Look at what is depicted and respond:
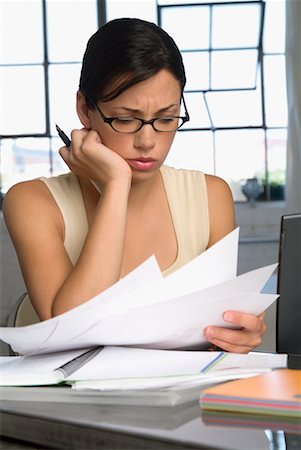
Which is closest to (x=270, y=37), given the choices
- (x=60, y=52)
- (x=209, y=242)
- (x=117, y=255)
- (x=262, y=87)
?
(x=262, y=87)

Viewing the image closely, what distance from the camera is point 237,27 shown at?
5.73 metres

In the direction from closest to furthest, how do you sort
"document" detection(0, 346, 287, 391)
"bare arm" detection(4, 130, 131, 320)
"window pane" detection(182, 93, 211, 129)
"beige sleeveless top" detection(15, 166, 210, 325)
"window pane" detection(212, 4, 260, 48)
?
"document" detection(0, 346, 287, 391) < "bare arm" detection(4, 130, 131, 320) < "beige sleeveless top" detection(15, 166, 210, 325) < "window pane" detection(212, 4, 260, 48) < "window pane" detection(182, 93, 211, 129)

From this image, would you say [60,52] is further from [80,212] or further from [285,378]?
[285,378]

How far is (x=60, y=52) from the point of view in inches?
235

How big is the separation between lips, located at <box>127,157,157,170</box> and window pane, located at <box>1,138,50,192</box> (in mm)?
4593

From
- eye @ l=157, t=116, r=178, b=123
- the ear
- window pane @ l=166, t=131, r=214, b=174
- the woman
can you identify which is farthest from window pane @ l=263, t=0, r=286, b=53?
eye @ l=157, t=116, r=178, b=123

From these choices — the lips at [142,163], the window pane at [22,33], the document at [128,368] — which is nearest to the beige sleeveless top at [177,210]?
the lips at [142,163]

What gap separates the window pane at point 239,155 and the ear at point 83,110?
4299 millimetres

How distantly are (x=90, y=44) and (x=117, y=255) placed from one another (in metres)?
0.45

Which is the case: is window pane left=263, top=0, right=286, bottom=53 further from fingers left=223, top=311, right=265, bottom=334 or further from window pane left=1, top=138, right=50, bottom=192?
fingers left=223, top=311, right=265, bottom=334

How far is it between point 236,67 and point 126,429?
5370 millimetres

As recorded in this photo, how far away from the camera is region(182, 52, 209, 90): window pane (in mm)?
5711

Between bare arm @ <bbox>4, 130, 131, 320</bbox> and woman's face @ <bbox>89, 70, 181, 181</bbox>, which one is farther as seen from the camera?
woman's face @ <bbox>89, 70, 181, 181</bbox>

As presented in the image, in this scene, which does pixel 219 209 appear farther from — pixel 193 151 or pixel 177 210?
pixel 193 151
